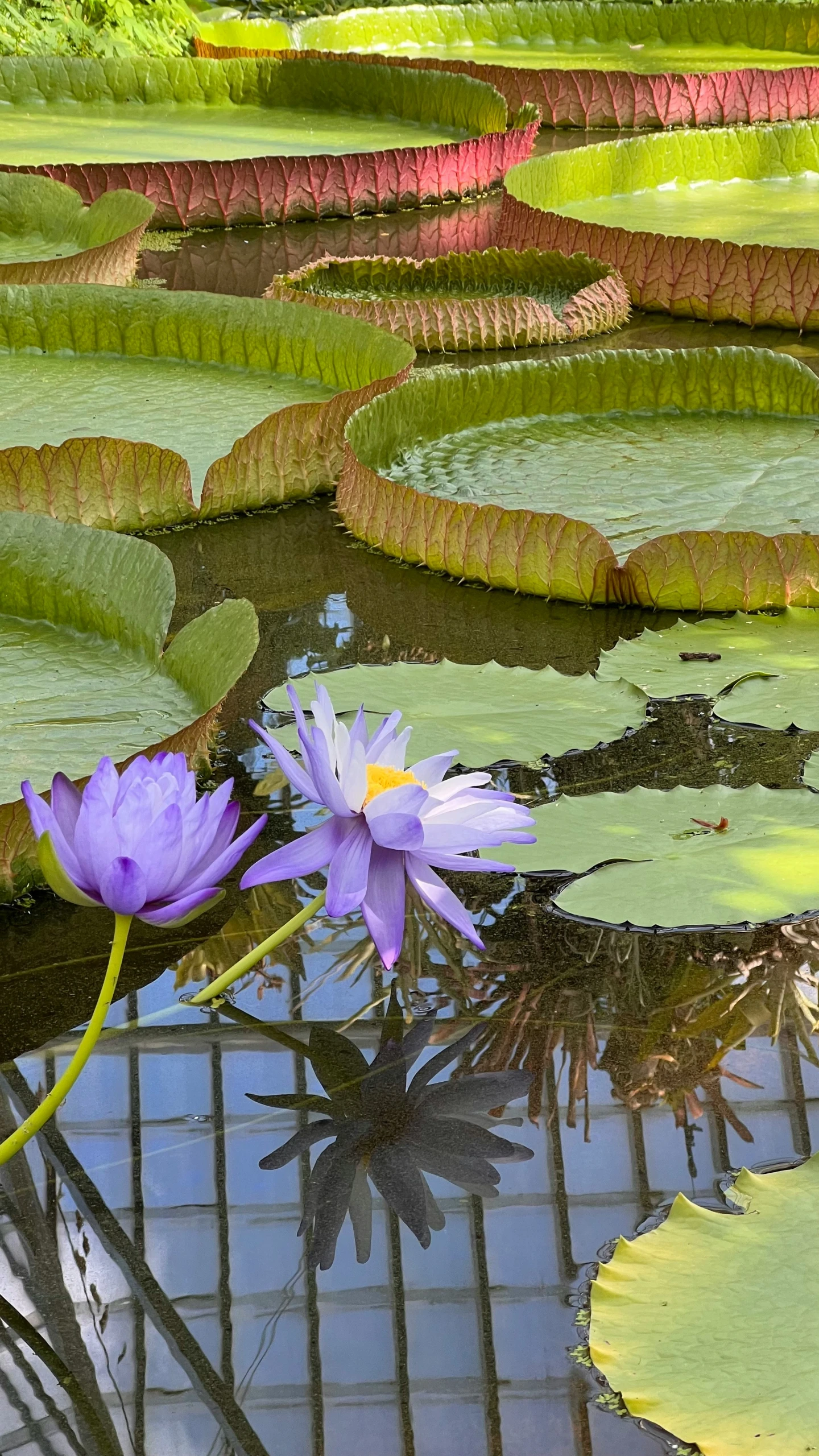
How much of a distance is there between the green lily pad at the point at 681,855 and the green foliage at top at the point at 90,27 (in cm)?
566

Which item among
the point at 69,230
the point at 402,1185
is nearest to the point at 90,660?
the point at 402,1185

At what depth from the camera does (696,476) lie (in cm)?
247

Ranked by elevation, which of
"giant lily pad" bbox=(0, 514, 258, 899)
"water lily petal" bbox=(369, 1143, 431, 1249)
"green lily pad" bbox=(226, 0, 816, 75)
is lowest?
"water lily petal" bbox=(369, 1143, 431, 1249)

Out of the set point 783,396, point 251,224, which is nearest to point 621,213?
point 251,224

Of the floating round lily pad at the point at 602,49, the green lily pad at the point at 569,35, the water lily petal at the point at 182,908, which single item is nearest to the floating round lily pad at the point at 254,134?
the floating round lily pad at the point at 602,49

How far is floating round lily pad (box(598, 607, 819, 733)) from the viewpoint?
1.77 meters

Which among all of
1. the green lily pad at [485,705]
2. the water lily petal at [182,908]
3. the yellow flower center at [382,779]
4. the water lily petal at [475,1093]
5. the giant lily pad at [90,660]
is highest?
the yellow flower center at [382,779]

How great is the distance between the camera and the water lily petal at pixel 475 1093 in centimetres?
118

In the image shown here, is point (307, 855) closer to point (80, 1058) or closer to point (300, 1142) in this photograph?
point (80, 1058)

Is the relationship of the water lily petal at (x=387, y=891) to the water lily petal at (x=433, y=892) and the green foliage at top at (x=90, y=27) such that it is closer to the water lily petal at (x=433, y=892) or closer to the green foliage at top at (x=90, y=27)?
the water lily petal at (x=433, y=892)

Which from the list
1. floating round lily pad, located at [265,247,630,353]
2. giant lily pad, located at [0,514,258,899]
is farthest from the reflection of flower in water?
floating round lily pad, located at [265,247,630,353]

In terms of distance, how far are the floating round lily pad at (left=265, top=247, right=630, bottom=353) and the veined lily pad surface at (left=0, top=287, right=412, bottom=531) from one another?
0.23 meters

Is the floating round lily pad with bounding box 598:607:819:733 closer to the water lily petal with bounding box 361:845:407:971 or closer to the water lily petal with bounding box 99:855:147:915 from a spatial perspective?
the water lily petal with bounding box 361:845:407:971

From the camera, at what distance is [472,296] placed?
12.2 ft
